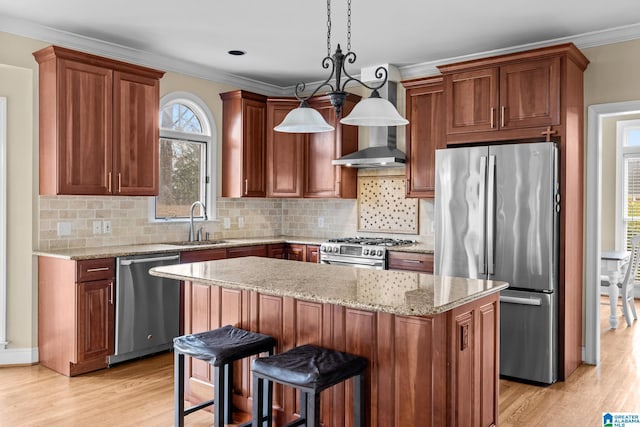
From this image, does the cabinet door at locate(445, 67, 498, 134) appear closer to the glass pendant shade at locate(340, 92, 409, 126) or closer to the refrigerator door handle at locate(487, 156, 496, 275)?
the refrigerator door handle at locate(487, 156, 496, 275)

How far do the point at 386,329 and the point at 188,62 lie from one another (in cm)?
386

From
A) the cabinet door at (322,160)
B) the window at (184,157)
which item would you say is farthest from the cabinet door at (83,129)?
the cabinet door at (322,160)

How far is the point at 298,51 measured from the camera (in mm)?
4996

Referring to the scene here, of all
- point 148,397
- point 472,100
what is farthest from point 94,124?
point 472,100

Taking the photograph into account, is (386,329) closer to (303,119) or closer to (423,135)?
(303,119)

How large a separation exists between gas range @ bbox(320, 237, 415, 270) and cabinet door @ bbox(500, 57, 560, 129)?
158 cm

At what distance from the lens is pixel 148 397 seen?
363 cm

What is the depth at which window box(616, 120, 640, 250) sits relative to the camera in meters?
7.56

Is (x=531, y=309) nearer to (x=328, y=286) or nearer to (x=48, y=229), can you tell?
(x=328, y=286)

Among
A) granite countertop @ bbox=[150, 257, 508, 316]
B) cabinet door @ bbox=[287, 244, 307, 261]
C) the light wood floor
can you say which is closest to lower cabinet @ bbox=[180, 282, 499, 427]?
granite countertop @ bbox=[150, 257, 508, 316]

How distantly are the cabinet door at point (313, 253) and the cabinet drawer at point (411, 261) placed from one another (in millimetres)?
937

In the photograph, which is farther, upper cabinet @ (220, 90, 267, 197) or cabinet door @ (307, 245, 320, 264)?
upper cabinet @ (220, 90, 267, 197)

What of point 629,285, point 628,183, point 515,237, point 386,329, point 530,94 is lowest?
point 629,285

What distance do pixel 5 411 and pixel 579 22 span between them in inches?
192
